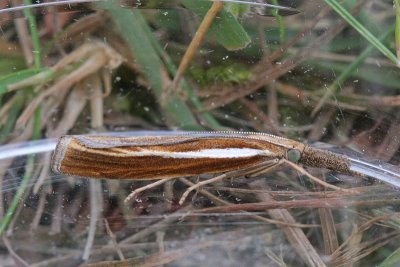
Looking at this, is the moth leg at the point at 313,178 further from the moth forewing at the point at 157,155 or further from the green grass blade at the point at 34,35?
the green grass blade at the point at 34,35

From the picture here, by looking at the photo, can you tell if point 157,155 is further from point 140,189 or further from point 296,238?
point 296,238

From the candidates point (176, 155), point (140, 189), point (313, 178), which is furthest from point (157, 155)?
point (313, 178)

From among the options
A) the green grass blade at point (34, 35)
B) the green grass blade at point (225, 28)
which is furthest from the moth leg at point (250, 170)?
the green grass blade at point (34, 35)

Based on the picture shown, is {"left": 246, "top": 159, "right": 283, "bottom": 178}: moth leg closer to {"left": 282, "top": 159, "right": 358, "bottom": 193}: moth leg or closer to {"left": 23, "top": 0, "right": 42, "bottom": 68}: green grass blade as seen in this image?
{"left": 282, "top": 159, "right": 358, "bottom": 193}: moth leg

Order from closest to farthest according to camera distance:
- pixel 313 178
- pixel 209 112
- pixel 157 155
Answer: pixel 157 155
pixel 313 178
pixel 209 112

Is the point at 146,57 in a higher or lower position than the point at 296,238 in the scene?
higher

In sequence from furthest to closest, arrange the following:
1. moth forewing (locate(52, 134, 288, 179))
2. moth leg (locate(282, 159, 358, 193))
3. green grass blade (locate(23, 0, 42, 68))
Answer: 1. green grass blade (locate(23, 0, 42, 68))
2. moth leg (locate(282, 159, 358, 193))
3. moth forewing (locate(52, 134, 288, 179))

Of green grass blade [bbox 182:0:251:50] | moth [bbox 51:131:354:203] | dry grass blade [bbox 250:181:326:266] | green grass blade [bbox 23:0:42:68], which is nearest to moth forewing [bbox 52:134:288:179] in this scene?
moth [bbox 51:131:354:203]

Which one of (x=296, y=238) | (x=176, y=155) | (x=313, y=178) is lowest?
(x=296, y=238)
